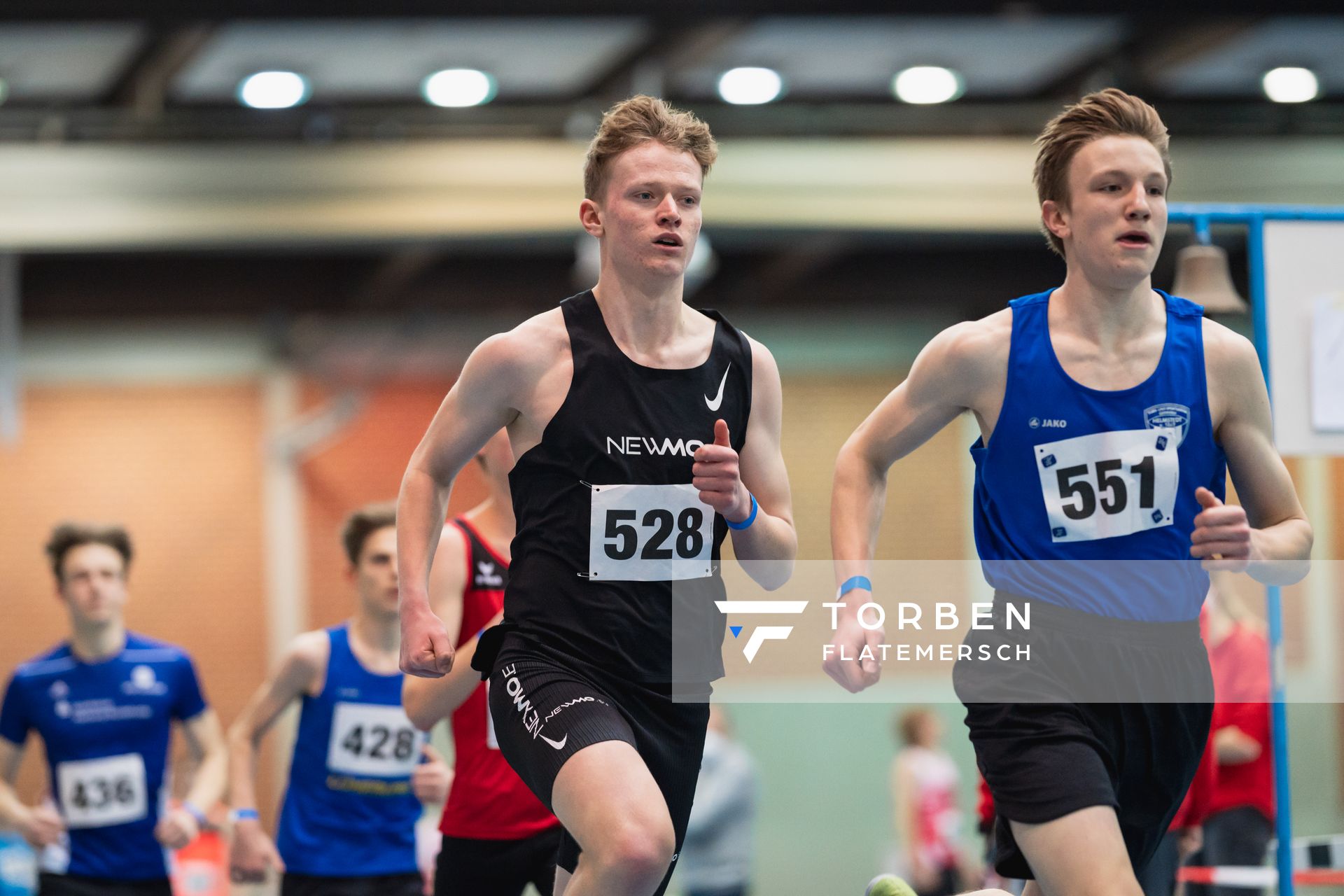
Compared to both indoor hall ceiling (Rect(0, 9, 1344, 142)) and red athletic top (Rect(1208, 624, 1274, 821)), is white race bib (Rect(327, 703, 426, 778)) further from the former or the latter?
indoor hall ceiling (Rect(0, 9, 1344, 142))

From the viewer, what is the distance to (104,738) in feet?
19.3

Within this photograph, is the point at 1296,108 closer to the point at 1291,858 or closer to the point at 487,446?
the point at 1291,858

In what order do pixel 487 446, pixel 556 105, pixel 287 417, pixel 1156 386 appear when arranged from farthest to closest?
pixel 287 417, pixel 556 105, pixel 487 446, pixel 1156 386

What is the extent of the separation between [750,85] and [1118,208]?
7598mm

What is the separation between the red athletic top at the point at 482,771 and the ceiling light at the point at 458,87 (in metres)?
6.41

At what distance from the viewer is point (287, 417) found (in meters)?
14.1

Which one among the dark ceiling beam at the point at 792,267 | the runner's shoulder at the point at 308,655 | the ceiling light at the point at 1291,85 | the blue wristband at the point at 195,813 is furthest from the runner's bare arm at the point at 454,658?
the dark ceiling beam at the point at 792,267

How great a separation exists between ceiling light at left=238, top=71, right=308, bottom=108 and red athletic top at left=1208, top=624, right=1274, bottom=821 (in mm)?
7011

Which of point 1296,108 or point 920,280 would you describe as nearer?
point 1296,108

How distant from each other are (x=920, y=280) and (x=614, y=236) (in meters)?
11.4

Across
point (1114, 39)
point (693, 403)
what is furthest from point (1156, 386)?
point (1114, 39)

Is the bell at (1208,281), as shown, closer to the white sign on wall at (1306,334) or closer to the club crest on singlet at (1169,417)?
the white sign on wall at (1306,334)

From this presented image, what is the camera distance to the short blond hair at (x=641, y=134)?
3.42 m

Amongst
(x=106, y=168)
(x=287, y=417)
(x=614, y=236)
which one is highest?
(x=106, y=168)
